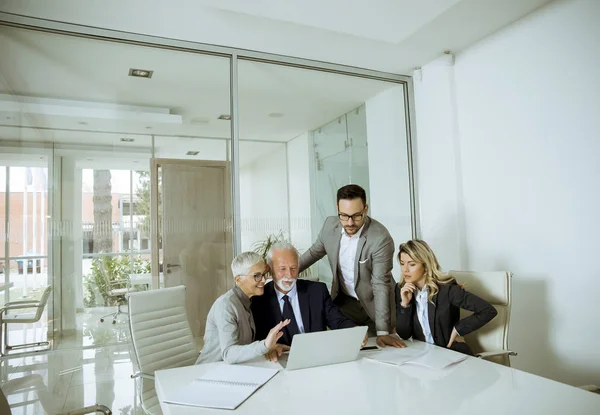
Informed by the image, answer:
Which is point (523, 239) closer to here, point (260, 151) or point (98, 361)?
point (260, 151)

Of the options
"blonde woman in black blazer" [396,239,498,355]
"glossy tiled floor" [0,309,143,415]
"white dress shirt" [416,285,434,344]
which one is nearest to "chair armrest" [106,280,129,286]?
"glossy tiled floor" [0,309,143,415]

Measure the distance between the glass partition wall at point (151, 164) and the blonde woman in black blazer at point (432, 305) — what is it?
1334mm

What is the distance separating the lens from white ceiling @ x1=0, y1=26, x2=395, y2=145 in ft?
10.9

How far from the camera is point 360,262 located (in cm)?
310

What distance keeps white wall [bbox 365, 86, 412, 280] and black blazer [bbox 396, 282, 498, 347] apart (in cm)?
188

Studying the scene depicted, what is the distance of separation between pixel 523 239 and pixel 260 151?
2.45m

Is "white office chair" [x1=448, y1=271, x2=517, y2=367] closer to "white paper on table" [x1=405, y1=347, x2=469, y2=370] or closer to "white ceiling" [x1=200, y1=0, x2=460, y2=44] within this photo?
"white paper on table" [x1=405, y1=347, x2=469, y2=370]

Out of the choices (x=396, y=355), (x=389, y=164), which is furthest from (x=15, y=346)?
(x=389, y=164)

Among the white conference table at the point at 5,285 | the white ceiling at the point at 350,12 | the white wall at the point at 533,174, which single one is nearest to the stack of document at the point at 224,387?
the white conference table at the point at 5,285

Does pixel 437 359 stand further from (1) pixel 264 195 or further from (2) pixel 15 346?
(2) pixel 15 346

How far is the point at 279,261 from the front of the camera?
264 centimetres

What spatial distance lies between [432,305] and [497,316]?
1.70 ft

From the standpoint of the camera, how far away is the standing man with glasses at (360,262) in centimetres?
298

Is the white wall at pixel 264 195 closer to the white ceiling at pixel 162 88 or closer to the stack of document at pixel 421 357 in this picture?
the white ceiling at pixel 162 88
